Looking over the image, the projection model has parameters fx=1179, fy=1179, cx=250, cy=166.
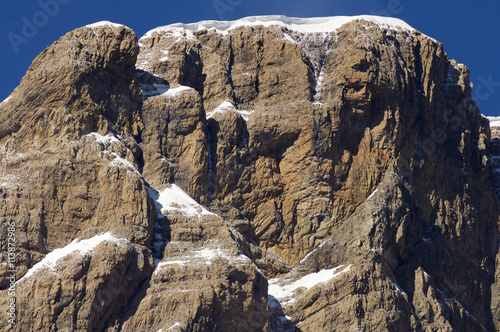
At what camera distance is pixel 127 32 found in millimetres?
87688

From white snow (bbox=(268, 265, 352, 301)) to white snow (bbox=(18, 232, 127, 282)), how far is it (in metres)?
14.0

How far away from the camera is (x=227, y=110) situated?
9238 centimetres

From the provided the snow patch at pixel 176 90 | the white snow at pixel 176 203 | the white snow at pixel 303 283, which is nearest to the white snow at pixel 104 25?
the snow patch at pixel 176 90

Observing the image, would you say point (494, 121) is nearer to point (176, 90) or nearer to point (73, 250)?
point (176, 90)

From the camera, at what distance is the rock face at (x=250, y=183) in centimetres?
7606

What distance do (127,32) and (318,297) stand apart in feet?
79.3

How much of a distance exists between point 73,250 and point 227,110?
2192 cm

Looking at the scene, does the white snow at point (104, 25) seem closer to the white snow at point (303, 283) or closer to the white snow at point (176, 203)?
the white snow at point (176, 203)

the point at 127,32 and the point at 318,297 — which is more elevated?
the point at 127,32

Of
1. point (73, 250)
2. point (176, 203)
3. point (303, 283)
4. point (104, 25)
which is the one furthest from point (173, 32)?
point (73, 250)

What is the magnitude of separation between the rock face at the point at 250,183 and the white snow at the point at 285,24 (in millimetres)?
333

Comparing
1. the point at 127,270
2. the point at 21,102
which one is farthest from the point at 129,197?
the point at 21,102

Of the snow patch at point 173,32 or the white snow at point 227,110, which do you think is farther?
the snow patch at point 173,32

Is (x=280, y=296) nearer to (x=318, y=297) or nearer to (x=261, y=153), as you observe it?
(x=318, y=297)
